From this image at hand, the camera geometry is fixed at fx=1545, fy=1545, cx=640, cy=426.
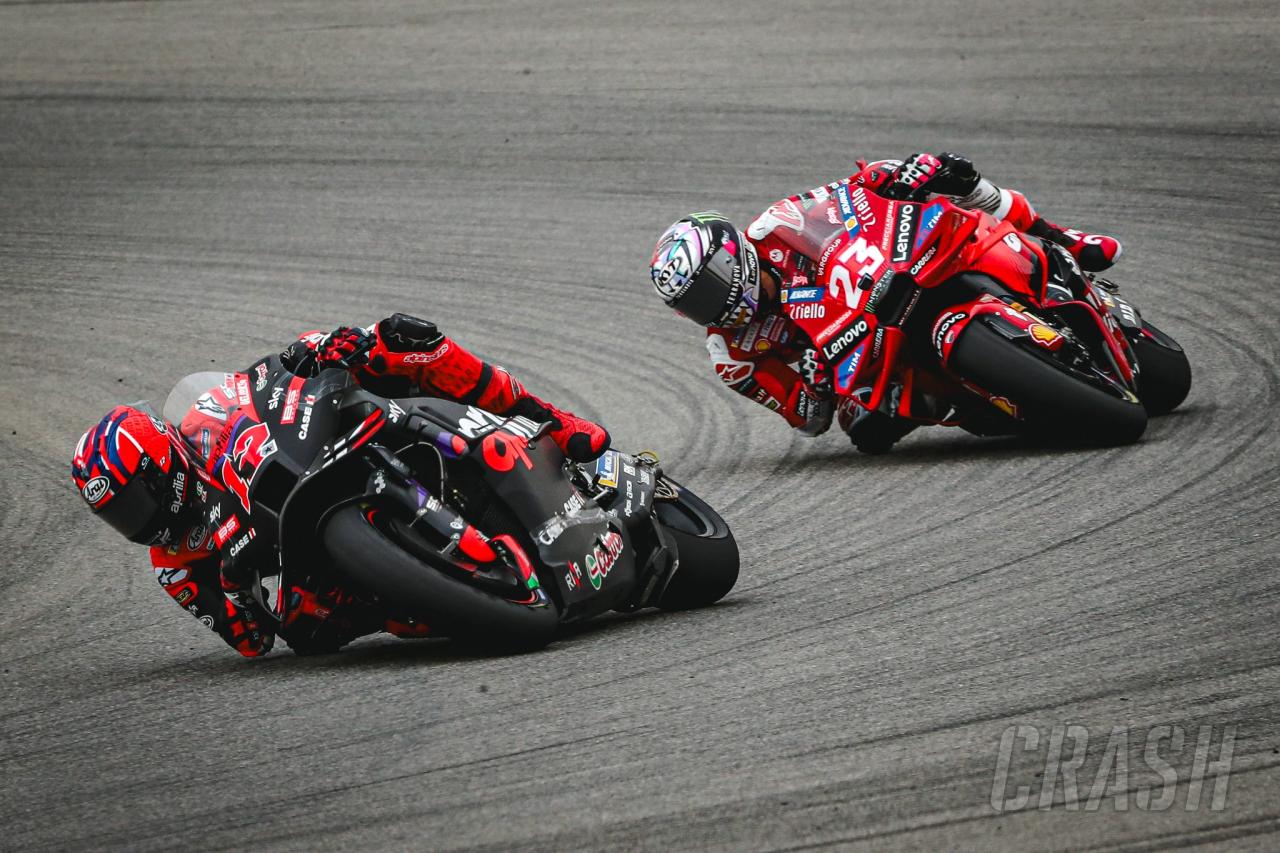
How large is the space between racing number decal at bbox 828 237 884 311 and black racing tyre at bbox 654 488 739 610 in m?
2.06

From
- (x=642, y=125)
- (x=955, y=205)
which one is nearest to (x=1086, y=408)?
(x=955, y=205)

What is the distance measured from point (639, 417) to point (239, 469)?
484 centimetres

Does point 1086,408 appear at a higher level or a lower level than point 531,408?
lower

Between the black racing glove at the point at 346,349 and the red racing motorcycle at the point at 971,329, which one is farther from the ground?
the black racing glove at the point at 346,349

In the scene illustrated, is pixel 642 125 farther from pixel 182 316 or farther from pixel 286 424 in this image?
pixel 286 424

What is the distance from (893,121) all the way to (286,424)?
10.4 meters

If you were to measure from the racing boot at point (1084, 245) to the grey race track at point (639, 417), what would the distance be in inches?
36.4

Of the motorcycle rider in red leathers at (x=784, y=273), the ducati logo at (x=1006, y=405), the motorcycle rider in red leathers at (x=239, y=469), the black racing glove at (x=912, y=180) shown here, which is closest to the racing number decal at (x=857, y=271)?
the motorcycle rider in red leathers at (x=784, y=273)

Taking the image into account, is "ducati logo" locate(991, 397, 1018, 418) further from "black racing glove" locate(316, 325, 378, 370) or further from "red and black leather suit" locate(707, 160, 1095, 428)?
"black racing glove" locate(316, 325, 378, 370)

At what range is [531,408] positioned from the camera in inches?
230

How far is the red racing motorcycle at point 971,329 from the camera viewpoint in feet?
24.6

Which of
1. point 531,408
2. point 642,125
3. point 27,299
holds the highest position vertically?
point 531,408

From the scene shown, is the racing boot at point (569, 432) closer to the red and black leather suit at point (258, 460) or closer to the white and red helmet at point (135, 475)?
the red and black leather suit at point (258, 460)

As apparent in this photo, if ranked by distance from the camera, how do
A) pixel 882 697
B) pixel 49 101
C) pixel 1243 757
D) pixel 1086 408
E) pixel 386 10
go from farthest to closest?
pixel 386 10 → pixel 49 101 → pixel 1086 408 → pixel 882 697 → pixel 1243 757
